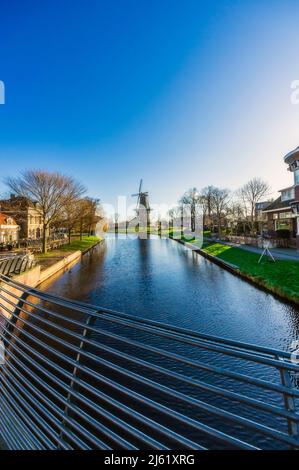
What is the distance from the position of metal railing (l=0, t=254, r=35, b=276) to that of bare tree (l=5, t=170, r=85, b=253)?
38.4ft

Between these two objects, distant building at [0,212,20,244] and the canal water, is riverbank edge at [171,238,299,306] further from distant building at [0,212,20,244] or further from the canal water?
distant building at [0,212,20,244]

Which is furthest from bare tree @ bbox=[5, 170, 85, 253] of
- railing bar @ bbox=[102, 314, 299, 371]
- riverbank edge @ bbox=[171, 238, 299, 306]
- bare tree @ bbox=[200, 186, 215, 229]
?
bare tree @ bbox=[200, 186, 215, 229]

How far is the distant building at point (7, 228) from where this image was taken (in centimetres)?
3291

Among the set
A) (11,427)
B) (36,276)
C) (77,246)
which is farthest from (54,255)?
(11,427)

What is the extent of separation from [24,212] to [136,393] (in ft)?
93.4

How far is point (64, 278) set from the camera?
668 inches

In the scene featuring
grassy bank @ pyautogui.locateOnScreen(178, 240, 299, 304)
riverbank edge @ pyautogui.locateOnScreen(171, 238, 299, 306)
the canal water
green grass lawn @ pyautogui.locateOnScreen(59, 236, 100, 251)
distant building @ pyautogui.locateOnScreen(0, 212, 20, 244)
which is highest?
distant building @ pyautogui.locateOnScreen(0, 212, 20, 244)

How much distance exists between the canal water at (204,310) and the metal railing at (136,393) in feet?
0.17

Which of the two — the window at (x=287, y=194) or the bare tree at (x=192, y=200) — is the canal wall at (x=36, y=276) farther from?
the bare tree at (x=192, y=200)

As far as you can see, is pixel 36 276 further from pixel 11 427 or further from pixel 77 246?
pixel 77 246

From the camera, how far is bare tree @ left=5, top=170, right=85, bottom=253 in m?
24.0

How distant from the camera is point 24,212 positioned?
87.5 feet
